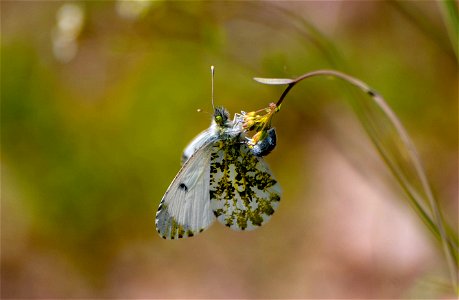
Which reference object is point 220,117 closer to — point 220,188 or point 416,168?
point 220,188

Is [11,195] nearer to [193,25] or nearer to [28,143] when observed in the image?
[28,143]

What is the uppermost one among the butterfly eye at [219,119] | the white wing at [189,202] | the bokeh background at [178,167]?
the bokeh background at [178,167]

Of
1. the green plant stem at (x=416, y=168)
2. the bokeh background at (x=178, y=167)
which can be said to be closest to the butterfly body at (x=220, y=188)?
the green plant stem at (x=416, y=168)

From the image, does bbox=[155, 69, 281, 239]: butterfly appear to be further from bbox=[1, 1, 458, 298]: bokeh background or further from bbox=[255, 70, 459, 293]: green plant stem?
bbox=[1, 1, 458, 298]: bokeh background

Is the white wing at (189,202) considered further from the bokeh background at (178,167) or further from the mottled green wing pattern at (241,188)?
the bokeh background at (178,167)

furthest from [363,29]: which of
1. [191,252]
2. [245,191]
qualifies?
[245,191]

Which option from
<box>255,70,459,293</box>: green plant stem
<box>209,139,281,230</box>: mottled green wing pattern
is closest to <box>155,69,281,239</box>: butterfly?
<box>209,139,281,230</box>: mottled green wing pattern

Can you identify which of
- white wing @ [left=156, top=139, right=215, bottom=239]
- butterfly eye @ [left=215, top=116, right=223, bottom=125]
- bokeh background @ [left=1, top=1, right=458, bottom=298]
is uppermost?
bokeh background @ [left=1, top=1, right=458, bottom=298]
